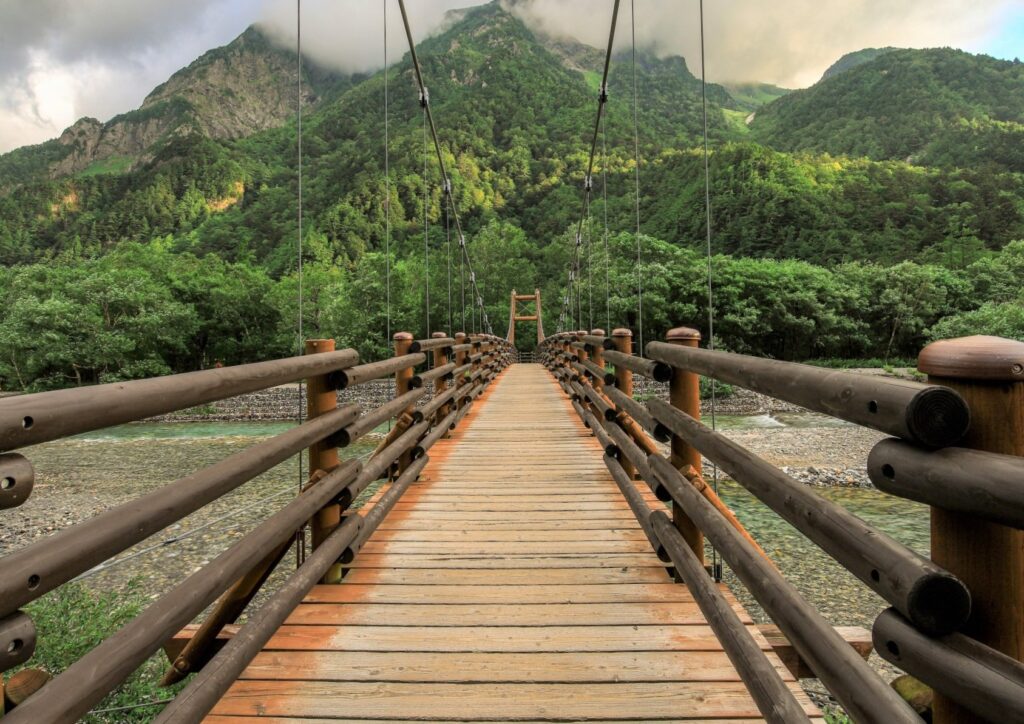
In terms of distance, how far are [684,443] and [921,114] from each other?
55.8 metres

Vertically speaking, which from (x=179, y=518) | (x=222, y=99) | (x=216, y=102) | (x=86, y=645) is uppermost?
(x=222, y=99)

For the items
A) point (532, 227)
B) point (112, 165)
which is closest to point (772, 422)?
point (532, 227)

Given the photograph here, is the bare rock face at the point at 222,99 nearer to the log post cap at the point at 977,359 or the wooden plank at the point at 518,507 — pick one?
the wooden plank at the point at 518,507

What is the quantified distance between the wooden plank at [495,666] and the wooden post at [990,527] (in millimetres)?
844

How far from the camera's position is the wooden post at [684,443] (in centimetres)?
185

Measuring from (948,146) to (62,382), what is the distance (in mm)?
56997

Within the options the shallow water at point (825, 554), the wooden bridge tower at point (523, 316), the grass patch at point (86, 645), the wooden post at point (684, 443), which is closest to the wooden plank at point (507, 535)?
the wooden post at point (684, 443)

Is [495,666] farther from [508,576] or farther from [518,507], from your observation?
[518,507]

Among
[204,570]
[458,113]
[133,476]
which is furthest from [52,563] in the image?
[458,113]

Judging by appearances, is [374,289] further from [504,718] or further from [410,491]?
[504,718]

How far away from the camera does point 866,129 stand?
149 feet

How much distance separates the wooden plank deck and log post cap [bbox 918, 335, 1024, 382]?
3.21ft

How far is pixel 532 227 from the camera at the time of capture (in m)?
49.9

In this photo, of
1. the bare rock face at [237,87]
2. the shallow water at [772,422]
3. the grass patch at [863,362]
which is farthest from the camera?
the bare rock face at [237,87]
